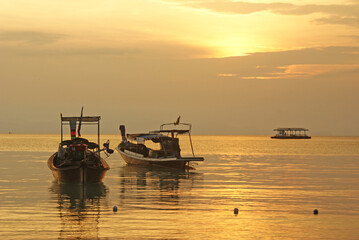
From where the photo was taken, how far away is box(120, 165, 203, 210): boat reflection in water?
3397 cm

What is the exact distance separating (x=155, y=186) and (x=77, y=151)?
270 inches

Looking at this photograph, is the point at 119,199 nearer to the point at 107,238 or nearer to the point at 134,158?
the point at 107,238

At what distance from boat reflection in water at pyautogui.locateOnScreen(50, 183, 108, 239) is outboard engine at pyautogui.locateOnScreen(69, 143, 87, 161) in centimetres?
220

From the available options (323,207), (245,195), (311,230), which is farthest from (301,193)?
(311,230)

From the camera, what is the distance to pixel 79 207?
→ 1267 inches

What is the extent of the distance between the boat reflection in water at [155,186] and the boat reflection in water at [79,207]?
187cm

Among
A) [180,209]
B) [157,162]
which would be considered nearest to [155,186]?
[180,209]

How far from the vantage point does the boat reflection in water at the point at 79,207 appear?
2417 cm

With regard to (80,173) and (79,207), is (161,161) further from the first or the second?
(79,207)

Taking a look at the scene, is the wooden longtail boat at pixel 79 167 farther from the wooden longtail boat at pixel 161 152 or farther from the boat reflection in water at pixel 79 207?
the wooden longtail boat at pixel 161 152

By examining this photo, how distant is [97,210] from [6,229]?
7138 millimetres

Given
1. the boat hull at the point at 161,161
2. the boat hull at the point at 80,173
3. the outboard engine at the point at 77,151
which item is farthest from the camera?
the boat hull at the point at 161,161

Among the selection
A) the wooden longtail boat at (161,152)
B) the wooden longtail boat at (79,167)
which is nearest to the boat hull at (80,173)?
the wooden longtail boat at (79,167)

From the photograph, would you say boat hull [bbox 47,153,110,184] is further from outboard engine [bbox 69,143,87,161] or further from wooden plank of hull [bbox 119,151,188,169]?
wooden plank of hull [bbox 119,151,188,169]
